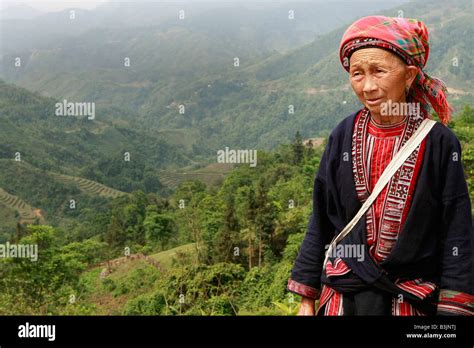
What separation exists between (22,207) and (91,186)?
1203 cm

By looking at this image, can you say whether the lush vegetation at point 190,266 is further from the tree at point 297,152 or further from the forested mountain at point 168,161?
the tree at point 297,152

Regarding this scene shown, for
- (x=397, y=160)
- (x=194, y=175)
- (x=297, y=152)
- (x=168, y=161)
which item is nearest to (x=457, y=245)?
(x=397, y=160)

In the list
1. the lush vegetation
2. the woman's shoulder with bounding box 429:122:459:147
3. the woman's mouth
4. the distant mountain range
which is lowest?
the lush vegetation

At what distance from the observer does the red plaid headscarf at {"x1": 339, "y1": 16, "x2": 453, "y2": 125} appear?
179cm

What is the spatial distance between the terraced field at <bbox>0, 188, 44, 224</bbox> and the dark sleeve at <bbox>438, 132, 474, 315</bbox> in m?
50.7

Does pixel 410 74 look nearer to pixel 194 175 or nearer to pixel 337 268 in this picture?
pixel 337 268

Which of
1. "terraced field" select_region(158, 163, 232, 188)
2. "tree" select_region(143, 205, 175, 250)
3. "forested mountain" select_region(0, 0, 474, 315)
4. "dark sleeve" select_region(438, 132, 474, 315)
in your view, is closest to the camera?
"dark sleeve" select_region(438, 132, 474, 315)

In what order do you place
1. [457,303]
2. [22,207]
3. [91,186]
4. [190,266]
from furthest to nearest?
[91,186]
[22,207]
[190,266]
[457,303]

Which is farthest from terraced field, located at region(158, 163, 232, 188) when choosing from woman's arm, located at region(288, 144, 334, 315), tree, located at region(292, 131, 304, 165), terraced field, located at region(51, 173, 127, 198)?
woman's arm, located at region(288, 144, 334, 315)

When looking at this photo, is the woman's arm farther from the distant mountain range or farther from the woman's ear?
the distant mountain range

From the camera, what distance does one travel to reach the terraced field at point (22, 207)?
50.2 m

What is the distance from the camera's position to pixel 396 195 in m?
1.84

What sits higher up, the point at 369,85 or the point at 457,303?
the point at 369,85
